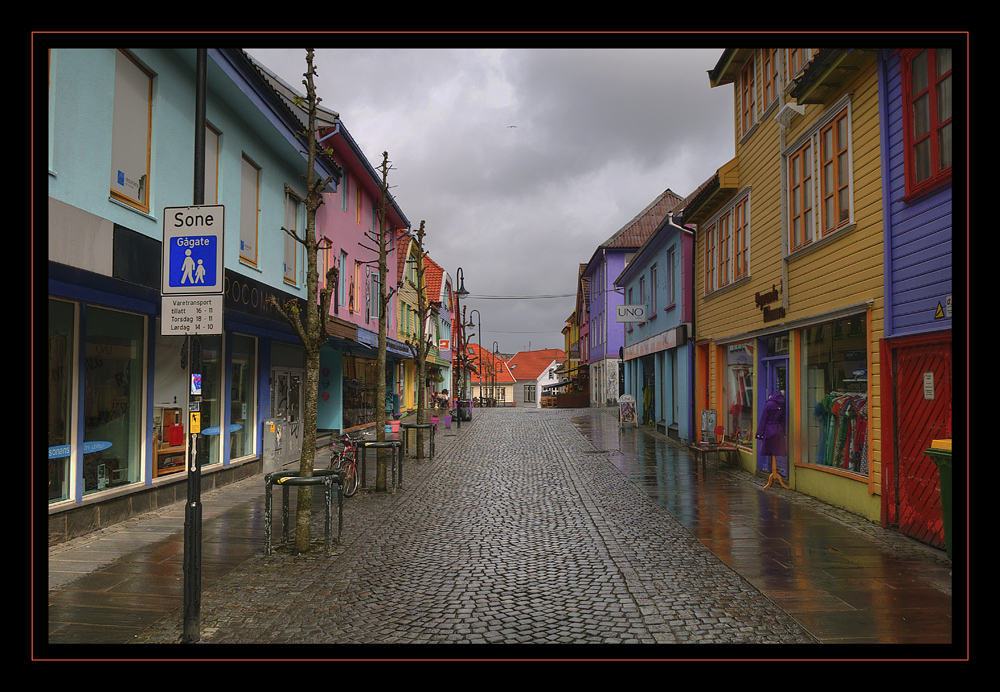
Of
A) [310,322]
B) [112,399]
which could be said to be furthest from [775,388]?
[112,399]

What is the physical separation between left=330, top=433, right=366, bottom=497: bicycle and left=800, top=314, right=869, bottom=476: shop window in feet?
23.1

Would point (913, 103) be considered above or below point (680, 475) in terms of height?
above

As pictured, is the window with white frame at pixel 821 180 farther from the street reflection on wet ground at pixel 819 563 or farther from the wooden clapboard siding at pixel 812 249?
the street reflection on wet ground at pixel 819 563

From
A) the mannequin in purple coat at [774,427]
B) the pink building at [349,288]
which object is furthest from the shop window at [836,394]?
the pink building at [349,288]

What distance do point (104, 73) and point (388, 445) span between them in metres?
6.26

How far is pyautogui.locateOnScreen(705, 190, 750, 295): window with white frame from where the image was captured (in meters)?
13.7

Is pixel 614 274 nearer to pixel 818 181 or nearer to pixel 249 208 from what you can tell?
pixel 249 208

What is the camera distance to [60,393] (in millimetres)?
7477

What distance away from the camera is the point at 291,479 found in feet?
22.7

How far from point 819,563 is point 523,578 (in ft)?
9.28

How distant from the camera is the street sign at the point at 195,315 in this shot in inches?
184

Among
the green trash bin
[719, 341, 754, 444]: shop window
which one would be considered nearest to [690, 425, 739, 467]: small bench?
[719, 341, 754, 444]: shop window
